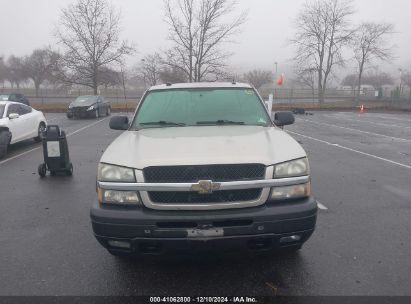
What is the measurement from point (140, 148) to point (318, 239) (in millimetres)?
2386

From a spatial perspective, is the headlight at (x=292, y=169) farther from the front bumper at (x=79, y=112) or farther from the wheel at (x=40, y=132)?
the front bumper at (x=79, y=112)

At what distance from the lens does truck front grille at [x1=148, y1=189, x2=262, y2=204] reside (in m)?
3.21

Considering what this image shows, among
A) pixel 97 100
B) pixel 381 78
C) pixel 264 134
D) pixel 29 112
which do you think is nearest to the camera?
pixel 264 134

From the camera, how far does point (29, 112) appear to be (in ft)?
40.4

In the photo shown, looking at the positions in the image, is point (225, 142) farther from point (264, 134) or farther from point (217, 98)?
point (217, 98)

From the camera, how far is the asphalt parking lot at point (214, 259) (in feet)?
11.2

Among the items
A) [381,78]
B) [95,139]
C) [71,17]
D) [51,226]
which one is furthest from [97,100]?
[381,78]

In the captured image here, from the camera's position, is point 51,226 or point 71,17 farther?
point 71,17

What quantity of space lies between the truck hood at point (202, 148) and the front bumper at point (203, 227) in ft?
1.38

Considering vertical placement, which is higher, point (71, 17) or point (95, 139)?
point (71, 17)

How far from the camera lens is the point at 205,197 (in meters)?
3.21

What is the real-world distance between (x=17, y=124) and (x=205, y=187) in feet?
31.8

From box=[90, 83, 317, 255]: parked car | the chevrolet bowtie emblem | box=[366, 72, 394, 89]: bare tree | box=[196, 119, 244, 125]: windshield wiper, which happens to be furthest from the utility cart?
box=[366, 72, 394, 89]: bare tree

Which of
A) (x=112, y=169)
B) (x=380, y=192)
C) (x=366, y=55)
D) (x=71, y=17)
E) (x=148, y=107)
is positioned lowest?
(x=380, y=192)
